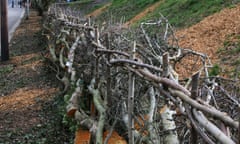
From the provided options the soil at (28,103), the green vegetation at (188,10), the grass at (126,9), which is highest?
the green vegetation at (188,10)

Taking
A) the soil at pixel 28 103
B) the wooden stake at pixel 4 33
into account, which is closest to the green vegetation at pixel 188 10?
the soil at pixel 28 103

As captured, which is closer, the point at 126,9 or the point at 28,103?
the point at 28,103

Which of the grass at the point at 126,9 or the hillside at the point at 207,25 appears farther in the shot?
the grass at the point at 126,9

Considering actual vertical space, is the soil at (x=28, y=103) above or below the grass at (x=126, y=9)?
below

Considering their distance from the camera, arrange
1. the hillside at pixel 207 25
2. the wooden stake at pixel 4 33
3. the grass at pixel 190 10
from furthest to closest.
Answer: the wooden stake at pixel 4 33 < the grass at pixel 190 10 < the hillside at pixel 207 25

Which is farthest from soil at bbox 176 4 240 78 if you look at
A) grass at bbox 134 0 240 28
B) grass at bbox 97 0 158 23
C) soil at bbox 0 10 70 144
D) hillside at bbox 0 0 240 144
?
grass at bbox 97 0 158 23

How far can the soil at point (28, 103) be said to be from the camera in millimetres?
6340

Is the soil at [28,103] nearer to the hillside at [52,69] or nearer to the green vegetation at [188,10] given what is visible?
the hillside at [52,69]

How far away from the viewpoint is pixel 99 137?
446cm

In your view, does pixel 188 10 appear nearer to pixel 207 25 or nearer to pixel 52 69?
pixel 207 25

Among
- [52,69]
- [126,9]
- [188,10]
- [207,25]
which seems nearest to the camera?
[52,69]

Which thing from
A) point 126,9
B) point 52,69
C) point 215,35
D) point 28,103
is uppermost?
point 215,35

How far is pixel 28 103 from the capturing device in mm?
8266

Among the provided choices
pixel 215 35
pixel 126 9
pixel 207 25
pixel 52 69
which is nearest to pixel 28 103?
pixel 52 69
